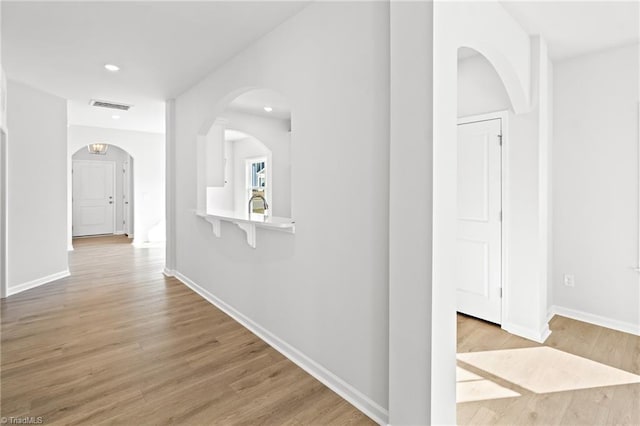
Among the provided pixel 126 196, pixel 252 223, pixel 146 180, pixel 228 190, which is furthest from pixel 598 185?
pixel 126 196

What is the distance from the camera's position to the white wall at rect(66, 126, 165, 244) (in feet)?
25.3

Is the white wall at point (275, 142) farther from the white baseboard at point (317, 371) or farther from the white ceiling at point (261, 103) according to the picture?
the white baseboard at point (317, 371)

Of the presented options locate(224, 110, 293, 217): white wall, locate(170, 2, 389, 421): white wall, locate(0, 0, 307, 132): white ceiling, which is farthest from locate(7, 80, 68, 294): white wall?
locate(170, 2, 389, 421): white wall

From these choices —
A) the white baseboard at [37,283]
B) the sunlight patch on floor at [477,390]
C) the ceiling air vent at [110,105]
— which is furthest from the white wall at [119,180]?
the sunlight patch on floor at [477,390]

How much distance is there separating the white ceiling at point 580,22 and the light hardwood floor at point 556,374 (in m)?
2.61

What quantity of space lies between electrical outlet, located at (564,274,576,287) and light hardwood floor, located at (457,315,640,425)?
0.37m

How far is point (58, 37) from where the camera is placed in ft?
9.47

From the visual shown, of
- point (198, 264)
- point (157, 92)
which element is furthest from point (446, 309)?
point (157, 92)

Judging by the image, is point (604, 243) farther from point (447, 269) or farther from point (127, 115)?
point (127, 115)

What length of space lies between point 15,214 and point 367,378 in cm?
483

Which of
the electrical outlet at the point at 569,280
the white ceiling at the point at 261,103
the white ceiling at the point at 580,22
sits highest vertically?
the white ceiling at the point at 261,103

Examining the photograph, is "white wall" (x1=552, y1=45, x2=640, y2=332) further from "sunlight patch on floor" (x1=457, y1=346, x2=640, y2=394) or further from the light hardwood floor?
"sunlight patch on floor" (x1=457, y1=346, x2=640, y2=394)

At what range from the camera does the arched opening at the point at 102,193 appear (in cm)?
923

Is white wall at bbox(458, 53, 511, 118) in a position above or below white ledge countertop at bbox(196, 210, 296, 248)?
above
